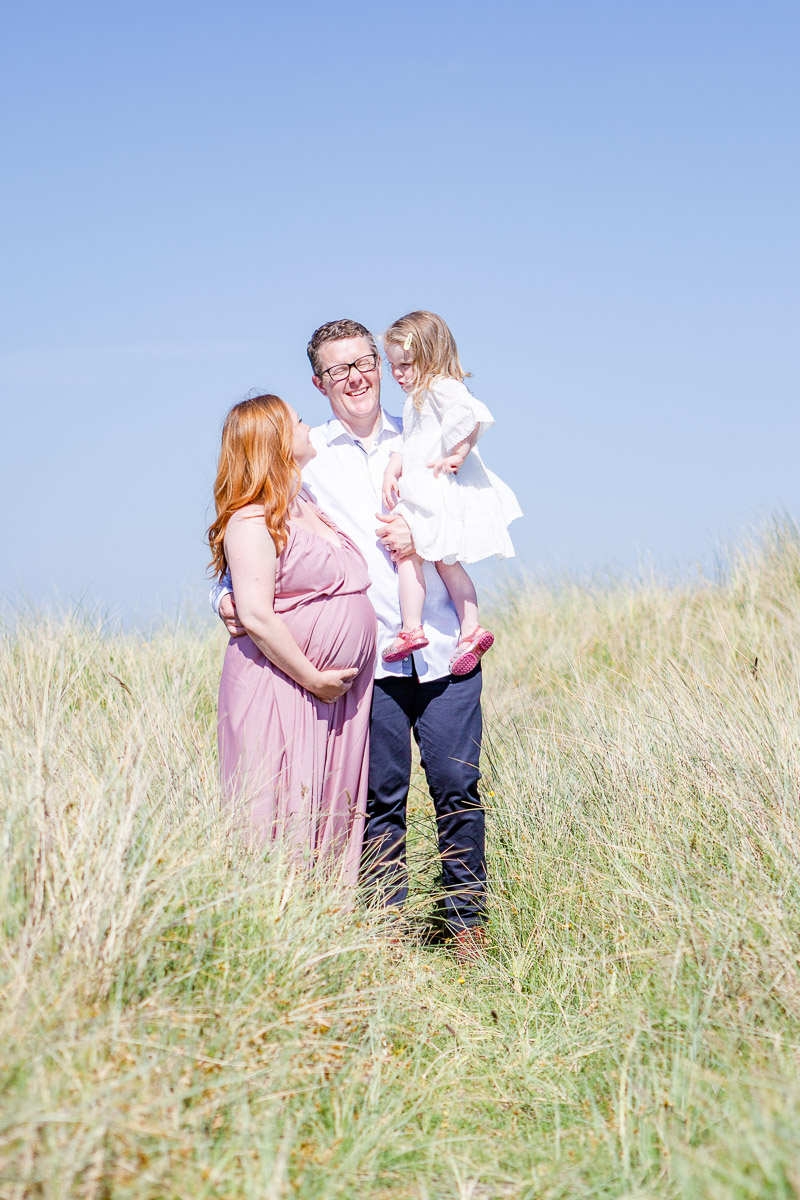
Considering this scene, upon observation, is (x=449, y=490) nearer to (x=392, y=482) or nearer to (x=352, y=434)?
(x=392, y=482)

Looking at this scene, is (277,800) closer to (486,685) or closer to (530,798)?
(530,798)

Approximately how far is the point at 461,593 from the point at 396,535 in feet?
1.31

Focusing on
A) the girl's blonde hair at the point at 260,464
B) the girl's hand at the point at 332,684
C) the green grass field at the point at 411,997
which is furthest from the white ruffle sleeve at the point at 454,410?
the green grass field at the point at 411,997

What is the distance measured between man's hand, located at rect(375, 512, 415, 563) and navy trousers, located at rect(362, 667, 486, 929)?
→ 20.1 inches

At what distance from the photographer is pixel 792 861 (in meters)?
3.19

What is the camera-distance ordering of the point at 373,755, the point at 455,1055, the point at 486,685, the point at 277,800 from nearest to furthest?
the point at 455,1055
the point at 277,800
the point at 373,755
the point at 486,685

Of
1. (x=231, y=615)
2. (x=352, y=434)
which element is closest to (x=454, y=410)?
(x=352, y=434)

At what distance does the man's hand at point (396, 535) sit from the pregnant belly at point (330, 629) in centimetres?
36

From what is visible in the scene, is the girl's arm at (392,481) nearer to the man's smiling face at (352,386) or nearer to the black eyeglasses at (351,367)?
the man's smiling face at (352,386)

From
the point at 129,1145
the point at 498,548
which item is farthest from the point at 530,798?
the point at 129,1145

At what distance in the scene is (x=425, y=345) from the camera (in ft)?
13.8

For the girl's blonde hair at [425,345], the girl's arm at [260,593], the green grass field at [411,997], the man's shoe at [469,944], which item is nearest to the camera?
the green grass field at [411,997]

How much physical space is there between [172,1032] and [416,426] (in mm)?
2582

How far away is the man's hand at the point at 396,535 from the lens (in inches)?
154
